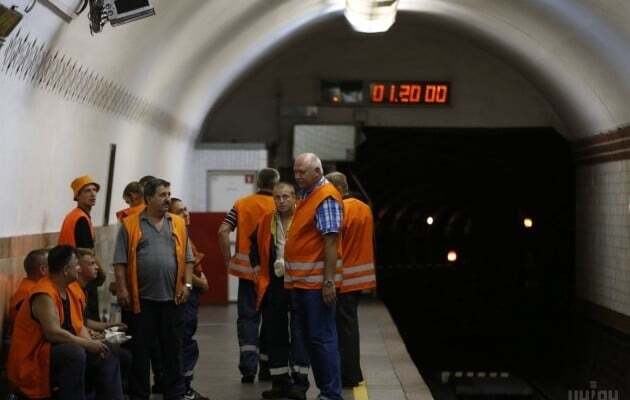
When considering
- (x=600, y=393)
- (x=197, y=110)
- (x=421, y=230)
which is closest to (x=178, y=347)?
(x=600, y=393)

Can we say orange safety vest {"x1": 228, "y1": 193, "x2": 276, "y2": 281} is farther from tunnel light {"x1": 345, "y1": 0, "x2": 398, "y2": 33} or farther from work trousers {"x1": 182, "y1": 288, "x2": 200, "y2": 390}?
tunnel light {"x1": 345, "y1": 0, "x2": 398, "y2": 33}

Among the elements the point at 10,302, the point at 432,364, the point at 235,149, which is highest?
the point at 235,149

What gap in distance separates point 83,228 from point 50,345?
2123 mm

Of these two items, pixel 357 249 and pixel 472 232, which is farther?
pixel 472 232

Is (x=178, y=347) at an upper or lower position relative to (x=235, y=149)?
lower

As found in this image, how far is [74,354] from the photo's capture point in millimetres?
7719

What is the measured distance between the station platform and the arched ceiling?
2.86 metres

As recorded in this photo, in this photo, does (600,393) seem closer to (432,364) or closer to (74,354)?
(432,364)

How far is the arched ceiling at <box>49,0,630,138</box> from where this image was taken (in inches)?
532

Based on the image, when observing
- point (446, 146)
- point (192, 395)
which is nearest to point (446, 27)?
point (446, 146)

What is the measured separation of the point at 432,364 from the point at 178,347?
498 inches

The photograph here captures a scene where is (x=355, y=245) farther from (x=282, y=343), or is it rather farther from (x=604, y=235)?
(x=604, y=235)

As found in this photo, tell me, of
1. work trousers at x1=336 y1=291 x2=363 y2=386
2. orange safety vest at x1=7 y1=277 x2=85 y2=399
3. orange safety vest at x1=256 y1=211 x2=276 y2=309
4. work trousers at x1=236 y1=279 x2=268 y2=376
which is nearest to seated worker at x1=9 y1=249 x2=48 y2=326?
orange safety vest at x1=7 y1=277 x2=85 y2=399

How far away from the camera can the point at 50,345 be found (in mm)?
7695
